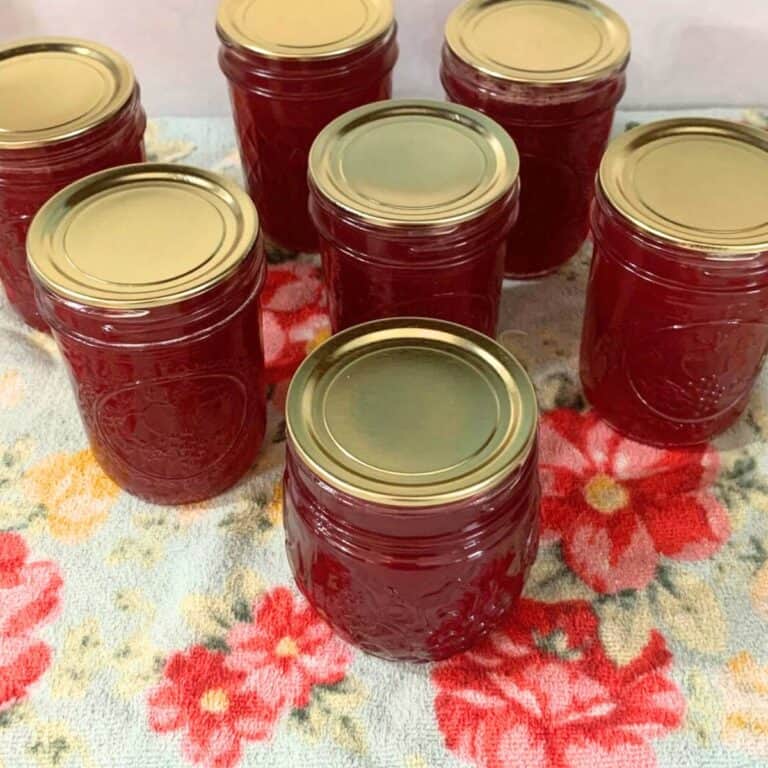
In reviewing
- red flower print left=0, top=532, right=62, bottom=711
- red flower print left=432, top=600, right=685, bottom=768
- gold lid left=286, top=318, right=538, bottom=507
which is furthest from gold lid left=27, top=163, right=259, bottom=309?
red flower print left=432, top=600, right=685, bottom=768

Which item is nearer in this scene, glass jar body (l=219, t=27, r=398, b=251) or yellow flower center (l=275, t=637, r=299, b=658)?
yellow flower center (l=275, t=637, r=299, b=658)

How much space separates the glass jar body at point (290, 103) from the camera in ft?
3.08

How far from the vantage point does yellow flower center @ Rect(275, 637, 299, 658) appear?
75cm

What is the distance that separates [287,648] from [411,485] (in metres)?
0.20

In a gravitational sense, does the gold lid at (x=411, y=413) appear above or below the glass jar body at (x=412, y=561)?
above

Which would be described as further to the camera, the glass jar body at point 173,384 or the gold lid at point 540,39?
the gold lid at point 540,39

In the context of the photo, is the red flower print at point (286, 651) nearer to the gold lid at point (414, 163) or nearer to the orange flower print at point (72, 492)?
the orange flower print at point (72, 492)

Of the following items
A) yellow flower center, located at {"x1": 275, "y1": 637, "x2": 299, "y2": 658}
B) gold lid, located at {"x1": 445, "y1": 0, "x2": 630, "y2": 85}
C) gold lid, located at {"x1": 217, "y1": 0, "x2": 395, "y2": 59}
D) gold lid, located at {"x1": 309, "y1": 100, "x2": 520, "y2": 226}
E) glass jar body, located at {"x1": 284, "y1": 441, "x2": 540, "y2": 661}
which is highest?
gold lid, located at {"x1": 217, "y1": 0, "x2": 395, "y2": 59}

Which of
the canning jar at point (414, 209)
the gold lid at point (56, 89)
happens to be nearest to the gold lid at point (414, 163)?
the canning jar at point (414, 209)

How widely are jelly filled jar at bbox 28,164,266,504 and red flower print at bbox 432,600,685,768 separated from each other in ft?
0.85

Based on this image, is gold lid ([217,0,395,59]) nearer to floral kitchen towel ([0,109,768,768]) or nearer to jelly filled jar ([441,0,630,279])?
jelly filled jar ([441,0,630,279])

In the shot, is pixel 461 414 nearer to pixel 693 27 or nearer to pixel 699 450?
pixel 699 450

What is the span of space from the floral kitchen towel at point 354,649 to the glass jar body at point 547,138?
0.59 feet

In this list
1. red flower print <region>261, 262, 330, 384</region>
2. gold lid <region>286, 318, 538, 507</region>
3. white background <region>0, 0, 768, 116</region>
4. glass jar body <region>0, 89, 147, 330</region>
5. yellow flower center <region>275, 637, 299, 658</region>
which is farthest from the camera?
white background <region>0, 0, 768, 116</region>
